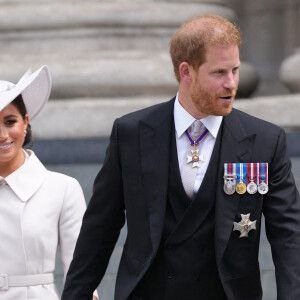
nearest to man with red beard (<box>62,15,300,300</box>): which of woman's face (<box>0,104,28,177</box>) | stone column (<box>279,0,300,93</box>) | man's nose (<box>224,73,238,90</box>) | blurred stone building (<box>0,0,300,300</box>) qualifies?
man's nose (<box>224,73,238,90</box>)

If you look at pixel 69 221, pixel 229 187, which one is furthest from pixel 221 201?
pixel 69 221

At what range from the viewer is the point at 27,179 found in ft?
12.3

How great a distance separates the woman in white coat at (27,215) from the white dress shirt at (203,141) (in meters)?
0.64

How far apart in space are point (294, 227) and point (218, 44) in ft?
2.11

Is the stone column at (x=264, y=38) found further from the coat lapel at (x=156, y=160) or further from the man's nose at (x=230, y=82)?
the man's nose at (x=230, y=82)

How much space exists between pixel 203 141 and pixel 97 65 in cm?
312

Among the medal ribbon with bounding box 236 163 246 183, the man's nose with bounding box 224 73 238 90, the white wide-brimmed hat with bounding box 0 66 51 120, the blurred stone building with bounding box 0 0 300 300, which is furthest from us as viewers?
the blurred stone building with bounding box 0 0 300 300

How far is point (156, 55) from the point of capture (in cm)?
636

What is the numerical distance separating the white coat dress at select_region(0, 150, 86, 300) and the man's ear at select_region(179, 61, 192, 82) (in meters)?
0.80

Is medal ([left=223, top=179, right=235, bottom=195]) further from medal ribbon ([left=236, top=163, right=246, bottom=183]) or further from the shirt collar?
the shirt collar

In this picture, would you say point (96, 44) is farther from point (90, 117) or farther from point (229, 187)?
point (229, 187)

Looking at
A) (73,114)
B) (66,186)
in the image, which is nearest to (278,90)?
(73,114)

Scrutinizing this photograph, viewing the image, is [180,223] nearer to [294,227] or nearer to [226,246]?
[226,246]

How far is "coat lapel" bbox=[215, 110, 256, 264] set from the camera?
3107 mm
